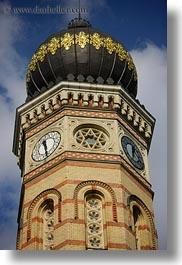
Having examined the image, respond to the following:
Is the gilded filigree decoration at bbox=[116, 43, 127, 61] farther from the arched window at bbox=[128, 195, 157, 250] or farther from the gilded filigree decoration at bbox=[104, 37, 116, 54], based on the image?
the arched window at bbox=[128, 195, 157, 250]

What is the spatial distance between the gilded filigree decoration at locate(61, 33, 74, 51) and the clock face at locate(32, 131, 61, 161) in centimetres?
175

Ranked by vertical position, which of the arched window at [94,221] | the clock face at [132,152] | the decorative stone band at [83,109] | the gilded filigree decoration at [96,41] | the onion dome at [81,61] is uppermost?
the gilded filigree decoration at [96,41]

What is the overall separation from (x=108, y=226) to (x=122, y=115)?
2.48m

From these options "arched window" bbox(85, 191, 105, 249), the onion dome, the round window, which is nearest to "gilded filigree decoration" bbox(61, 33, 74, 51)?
the onion dome

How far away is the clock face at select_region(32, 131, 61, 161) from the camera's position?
16.0 m

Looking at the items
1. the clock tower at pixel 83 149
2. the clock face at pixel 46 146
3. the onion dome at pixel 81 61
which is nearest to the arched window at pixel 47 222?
the clock tower at pixel 83 149

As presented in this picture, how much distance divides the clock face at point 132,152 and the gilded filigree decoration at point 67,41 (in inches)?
79.1

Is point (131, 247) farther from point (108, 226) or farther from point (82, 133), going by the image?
point (82, 133)

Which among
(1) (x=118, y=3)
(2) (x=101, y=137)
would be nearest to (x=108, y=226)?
(2) (x=101, y=137)

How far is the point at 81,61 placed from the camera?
16953mm

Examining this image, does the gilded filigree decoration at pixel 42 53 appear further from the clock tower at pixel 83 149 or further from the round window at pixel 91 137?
the round window at pixel 91 137

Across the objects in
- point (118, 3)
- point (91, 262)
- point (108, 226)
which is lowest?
point (91, 262)

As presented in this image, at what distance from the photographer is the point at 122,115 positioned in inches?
656

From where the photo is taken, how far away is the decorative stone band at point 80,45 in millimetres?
17078
